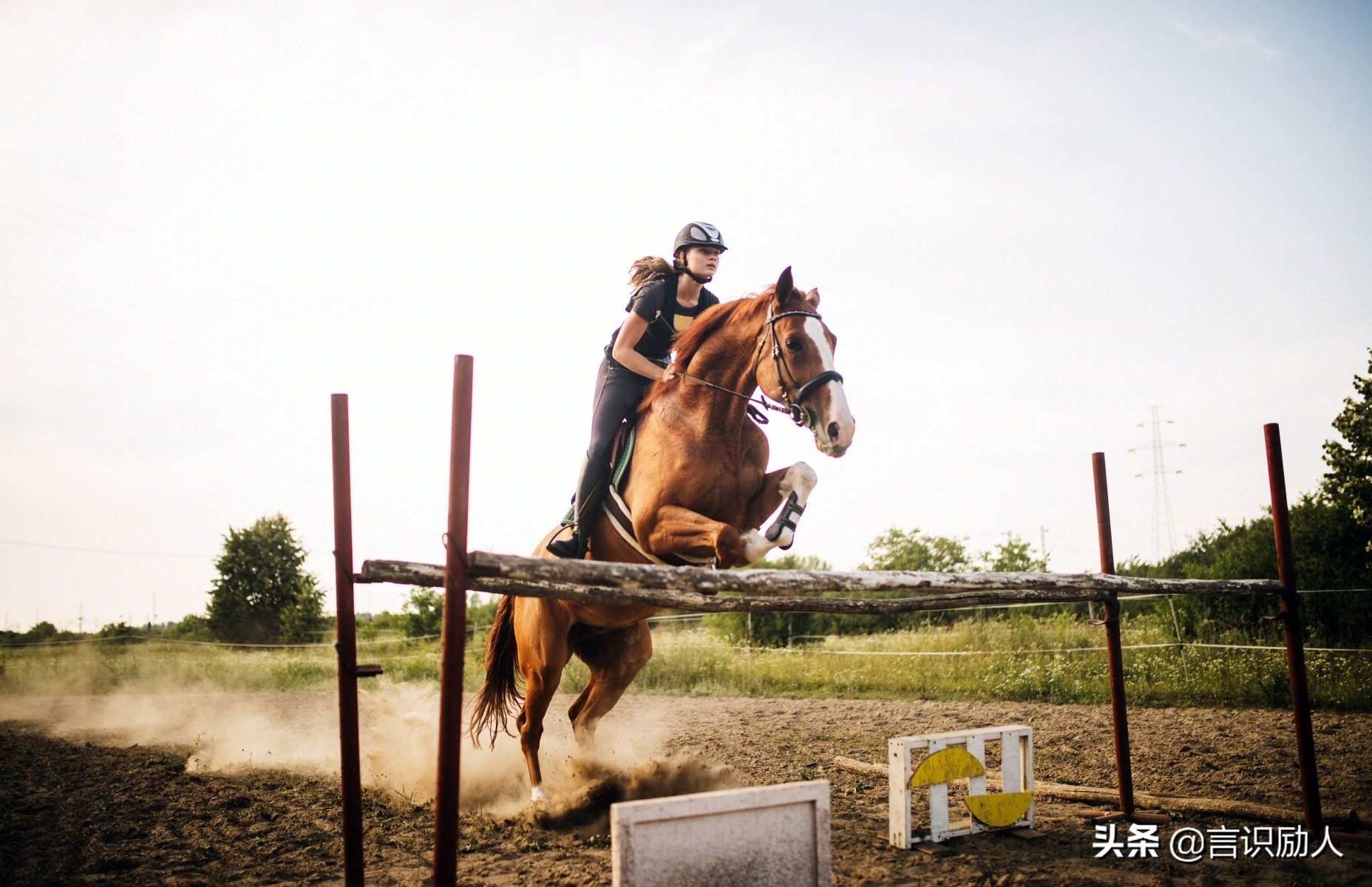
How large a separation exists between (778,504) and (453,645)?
2.07 m

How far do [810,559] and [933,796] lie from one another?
2332 cm

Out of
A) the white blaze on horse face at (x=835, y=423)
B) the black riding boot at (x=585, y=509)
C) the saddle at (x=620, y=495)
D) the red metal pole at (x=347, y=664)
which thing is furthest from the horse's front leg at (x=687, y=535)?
the red metal pole at (x=347, y=664)

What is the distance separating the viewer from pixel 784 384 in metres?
3.87

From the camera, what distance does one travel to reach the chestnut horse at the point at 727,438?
377 centimetres

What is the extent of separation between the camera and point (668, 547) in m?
4.00

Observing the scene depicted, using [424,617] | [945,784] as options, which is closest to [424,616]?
[424,617]

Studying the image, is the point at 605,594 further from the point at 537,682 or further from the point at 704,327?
the point at 537,682

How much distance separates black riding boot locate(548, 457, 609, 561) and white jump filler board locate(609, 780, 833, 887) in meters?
2.09

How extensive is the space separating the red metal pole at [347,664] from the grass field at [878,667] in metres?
7.94

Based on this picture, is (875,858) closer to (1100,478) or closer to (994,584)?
(994,584)

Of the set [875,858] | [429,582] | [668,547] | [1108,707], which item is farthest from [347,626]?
[1108,707]

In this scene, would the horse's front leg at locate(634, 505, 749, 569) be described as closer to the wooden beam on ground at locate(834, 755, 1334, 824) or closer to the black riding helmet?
the black riding helmet

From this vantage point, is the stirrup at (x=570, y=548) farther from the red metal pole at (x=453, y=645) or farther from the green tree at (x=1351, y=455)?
the green tree at (x=1351, y=455)

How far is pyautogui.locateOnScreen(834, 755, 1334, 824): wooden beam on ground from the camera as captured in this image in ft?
13.3
